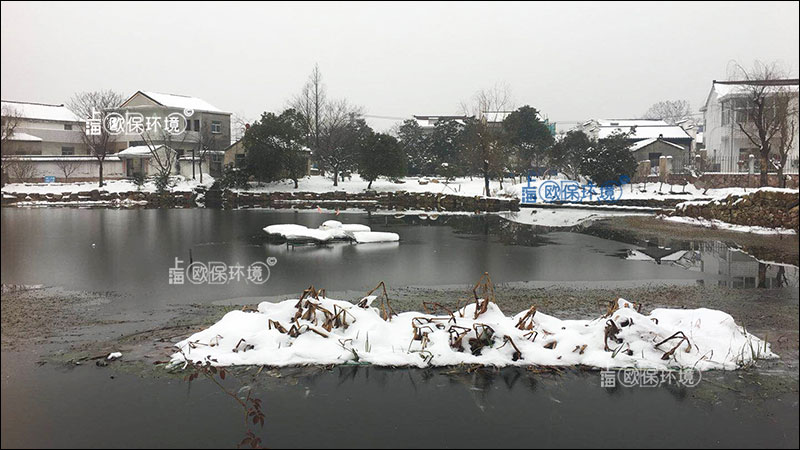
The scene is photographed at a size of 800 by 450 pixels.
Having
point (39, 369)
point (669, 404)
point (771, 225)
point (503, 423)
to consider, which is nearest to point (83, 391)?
point (39, 369)

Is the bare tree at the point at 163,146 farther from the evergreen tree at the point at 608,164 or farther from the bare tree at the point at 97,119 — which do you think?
the evergreen tree at the point at 608,164

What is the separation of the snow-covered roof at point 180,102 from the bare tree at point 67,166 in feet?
16.7

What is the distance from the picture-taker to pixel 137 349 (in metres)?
5.42

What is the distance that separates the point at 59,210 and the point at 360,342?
22872 millimetres

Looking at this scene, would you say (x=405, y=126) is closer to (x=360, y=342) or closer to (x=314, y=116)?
(x=314, y=116)

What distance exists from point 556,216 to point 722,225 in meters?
6.12

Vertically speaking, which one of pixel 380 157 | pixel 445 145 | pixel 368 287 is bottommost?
pixel 368 287

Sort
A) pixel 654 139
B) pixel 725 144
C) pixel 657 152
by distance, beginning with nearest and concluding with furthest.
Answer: pixel 725 144 < pixel 657 152 < pixel 654 139

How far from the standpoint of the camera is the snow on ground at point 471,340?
4926 mm

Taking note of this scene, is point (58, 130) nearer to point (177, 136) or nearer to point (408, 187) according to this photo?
point (177, 136)

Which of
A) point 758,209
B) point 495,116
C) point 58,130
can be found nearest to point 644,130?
point 495,116

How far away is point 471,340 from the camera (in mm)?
5164

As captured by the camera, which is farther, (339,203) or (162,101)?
(162,101)

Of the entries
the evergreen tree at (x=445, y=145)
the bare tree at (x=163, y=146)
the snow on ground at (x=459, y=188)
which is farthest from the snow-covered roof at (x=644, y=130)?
the bare tree at (x=163, y=146)
